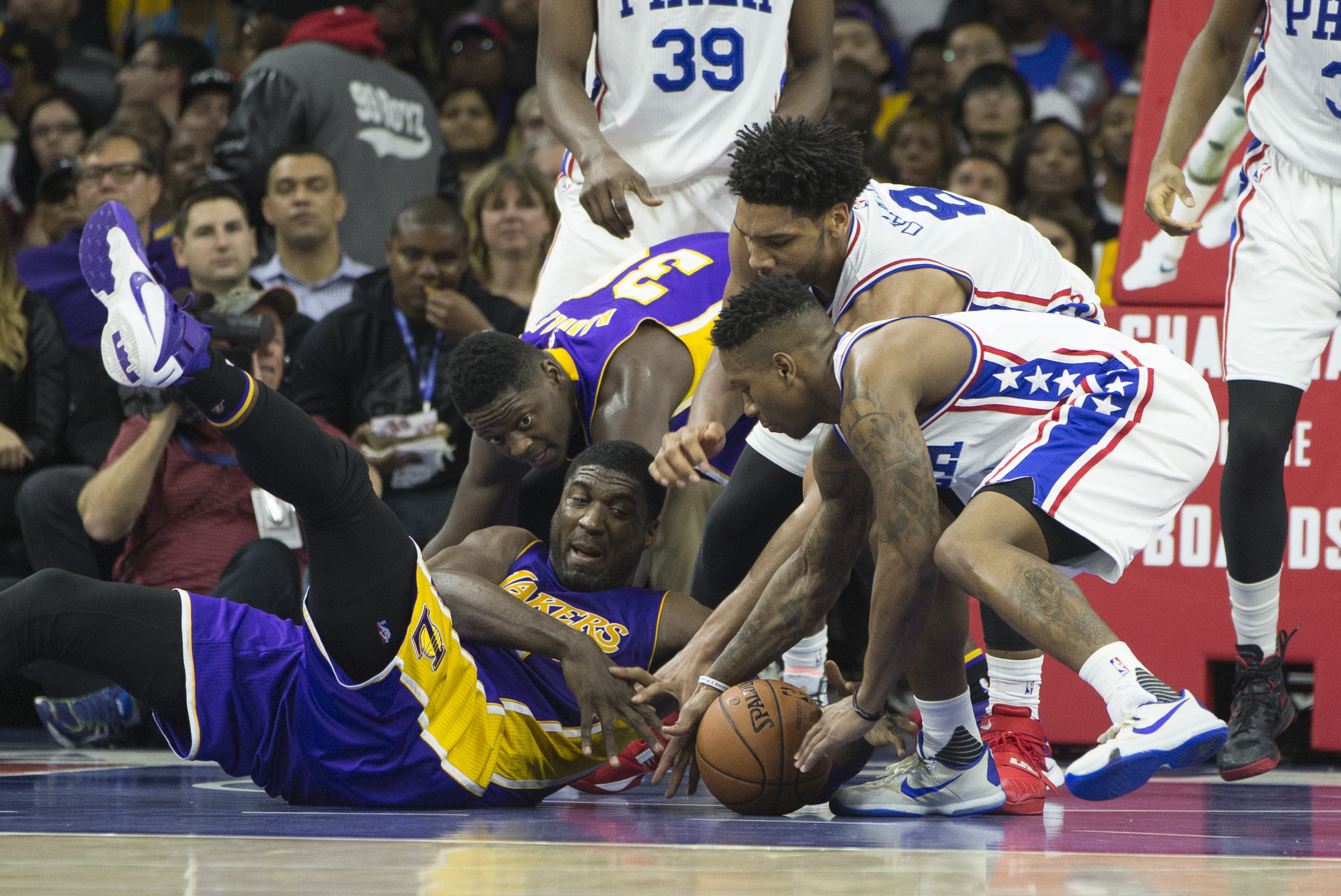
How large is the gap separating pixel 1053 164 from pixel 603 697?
4793 mm

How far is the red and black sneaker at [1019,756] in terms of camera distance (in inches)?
154

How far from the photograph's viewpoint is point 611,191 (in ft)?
15.5

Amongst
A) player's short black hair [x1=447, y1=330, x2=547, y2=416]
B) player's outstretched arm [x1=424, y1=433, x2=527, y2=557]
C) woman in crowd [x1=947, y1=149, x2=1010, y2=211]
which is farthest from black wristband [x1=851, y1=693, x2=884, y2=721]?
woman in crowd [x1=947, y1=149, x2=1010, y2=211]

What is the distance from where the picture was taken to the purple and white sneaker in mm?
3602

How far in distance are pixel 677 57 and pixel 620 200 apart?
0.68m

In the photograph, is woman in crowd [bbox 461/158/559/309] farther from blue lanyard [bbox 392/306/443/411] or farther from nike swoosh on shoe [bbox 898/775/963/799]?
nike swoosh on shoe [bbox 898/775/963/799]

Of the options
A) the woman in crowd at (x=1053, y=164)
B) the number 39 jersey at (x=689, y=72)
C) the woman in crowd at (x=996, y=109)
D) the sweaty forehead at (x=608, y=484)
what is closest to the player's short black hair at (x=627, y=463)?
the sweaty forehead at (x=608, y=484)

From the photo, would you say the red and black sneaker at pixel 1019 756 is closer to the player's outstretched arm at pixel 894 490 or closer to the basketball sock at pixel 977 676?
the basketball sock at pixel 977 676

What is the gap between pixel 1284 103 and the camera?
15.2ft

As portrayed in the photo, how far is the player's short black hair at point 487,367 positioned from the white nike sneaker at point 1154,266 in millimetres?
2136

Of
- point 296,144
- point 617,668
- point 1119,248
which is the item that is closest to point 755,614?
point 617,668

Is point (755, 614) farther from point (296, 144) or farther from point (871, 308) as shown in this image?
point (296, 144)

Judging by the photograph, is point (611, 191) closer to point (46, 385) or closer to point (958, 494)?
point (958, 494)

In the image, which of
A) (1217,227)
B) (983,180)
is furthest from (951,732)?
(983,180)
